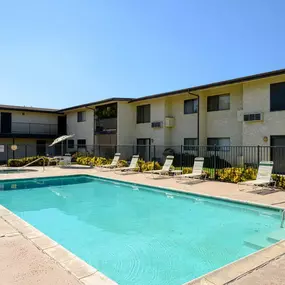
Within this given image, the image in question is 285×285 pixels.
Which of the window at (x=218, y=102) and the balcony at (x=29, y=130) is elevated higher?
the window at (x=218, y=102)

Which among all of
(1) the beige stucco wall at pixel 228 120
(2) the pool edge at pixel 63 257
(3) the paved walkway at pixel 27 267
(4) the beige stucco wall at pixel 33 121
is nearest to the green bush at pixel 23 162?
(4) the beige stucco wall at pixel 33 121

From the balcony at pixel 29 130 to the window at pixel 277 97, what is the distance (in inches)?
821

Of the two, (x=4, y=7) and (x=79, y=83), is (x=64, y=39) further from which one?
(x=79, y=83)

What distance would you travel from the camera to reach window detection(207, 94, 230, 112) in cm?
1831

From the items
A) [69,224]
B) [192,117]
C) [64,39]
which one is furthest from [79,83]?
[69,224]

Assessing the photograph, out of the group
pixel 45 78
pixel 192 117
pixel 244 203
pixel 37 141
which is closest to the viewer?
pixel 244 203

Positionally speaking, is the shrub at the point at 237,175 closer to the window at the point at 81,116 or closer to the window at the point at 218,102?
the window at the point at 218,102

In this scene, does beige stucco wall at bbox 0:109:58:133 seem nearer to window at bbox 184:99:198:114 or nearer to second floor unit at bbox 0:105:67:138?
second floor unit at bbox 0:105:67:138

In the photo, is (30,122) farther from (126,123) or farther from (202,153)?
(202,153)

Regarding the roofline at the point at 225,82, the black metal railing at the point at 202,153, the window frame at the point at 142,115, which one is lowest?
the black metal railing at the point at 202,153

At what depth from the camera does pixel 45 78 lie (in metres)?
21.3

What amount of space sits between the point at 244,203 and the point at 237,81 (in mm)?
9179

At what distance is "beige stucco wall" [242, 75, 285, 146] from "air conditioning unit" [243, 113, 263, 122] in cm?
23

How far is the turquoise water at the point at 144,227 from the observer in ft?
16.3
